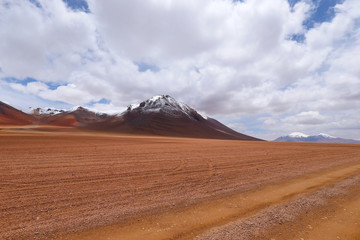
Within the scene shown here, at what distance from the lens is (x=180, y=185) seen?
26.2 feet

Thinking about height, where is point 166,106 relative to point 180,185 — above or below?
above

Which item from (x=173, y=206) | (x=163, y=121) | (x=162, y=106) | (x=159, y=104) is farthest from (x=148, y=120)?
(x=173, y=206)

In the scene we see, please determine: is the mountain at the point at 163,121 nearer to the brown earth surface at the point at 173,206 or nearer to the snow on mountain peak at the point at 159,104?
the snow on mountain peak at the point at 159,104

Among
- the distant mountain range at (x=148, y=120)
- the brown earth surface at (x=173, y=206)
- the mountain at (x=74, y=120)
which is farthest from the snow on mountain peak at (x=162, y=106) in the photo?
the brown earth surface at (x=173, y=206)

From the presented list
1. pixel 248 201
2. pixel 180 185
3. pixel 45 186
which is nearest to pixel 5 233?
pixel 45 186

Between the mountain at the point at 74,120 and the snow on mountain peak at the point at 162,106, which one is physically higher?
the snow on mountain peak at the point at 162,106

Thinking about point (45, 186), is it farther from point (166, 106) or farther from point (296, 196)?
point (166, 106)

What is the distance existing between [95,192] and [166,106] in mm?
168610

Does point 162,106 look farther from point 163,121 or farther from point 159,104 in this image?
point 163,121

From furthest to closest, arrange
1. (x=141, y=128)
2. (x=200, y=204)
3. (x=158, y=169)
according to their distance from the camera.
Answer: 1. (x=141, y=128)
2. (x=158, y=169)
3. (x=200, y=204)

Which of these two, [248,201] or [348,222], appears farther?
[248,201]

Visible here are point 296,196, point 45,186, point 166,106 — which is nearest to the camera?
point 296,196

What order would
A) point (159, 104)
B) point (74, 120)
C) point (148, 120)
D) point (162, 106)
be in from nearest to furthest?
point (148, 120), point (74, 120), point (162, 106), point (159, 104)

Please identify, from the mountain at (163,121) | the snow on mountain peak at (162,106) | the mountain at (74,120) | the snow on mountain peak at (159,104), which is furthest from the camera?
the snow on mountain peak at (159,104)
